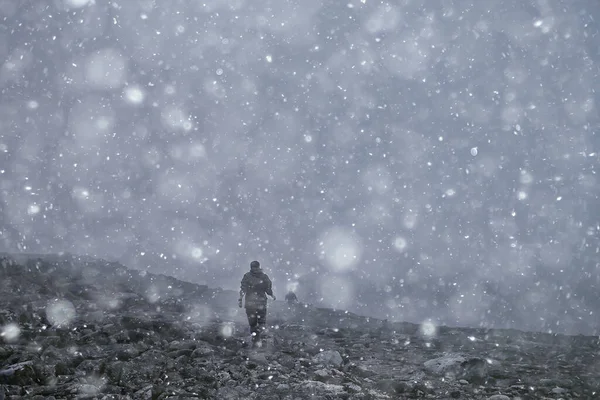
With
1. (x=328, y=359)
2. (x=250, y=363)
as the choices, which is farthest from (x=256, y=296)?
(x=250, y=363)

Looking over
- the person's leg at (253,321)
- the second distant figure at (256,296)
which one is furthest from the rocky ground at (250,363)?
the second distant figure at (256,296)

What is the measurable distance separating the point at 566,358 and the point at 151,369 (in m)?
8.80

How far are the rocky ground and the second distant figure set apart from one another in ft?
1.65

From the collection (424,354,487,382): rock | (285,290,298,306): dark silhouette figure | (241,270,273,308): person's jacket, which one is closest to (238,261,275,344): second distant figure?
(241,270,273,308): person's jacket

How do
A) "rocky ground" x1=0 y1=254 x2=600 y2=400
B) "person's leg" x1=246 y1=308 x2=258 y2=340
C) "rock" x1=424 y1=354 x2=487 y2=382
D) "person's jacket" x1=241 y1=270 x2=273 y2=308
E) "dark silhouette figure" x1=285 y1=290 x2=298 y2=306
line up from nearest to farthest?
"rocky ground" x1=0 y1=254 x2=600 y2=400, "rock" x1=424 y1=354 x2=487 y2=382, "person's leg" x1=246 y1=308 x2=258 y2=340, "person's jacket" x1=241 y1=270 x2=273 y2=308, "dark silhouette figure" x1=285 y1=290 x2=298 y2=306

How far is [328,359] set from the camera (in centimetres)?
713

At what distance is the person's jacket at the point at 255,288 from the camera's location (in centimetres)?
956

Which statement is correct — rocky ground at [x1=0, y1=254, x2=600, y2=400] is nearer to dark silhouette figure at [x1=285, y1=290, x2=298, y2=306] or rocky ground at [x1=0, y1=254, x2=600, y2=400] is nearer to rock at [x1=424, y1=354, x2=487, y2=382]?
rock at [x1=424, y1=354, x2=487, y2=382]

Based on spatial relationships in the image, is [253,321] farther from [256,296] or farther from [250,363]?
[250,363]

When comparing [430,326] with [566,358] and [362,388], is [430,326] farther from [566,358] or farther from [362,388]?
[362,388]

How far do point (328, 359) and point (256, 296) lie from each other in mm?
2981

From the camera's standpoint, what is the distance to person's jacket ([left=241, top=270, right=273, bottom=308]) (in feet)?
31.4

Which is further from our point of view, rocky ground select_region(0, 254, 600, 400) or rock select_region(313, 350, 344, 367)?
rock select_region(313, 350, 344, 367)

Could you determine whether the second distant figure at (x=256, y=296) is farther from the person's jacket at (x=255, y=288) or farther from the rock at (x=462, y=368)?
the rock at (x=462, y=368)
